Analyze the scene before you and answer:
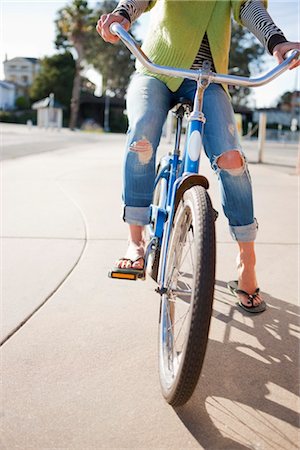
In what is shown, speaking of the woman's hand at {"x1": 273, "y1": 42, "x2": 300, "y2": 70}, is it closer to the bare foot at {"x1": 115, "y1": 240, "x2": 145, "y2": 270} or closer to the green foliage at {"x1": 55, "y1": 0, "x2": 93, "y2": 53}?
the bare foot at {"x1": 115, "y1": 240, "x2": 145, "y2": 270}

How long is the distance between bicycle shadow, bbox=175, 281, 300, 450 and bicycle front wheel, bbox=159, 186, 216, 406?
6.0 inches

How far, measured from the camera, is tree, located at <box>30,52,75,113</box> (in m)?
65.4

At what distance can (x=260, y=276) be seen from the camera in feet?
10.9

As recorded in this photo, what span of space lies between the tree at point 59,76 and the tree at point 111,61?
3.26m

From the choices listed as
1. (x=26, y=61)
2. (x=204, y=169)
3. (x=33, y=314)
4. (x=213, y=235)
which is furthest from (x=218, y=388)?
(x=26, y=61)

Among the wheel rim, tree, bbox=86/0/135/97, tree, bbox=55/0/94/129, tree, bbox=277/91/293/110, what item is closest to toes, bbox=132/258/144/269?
the wheel rim

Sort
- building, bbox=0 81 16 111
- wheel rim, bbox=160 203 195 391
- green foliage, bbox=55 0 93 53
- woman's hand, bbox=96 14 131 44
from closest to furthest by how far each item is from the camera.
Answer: wheel rim, bbox=160 203 195 391 < woman's hand, bbox=96 14 131 44 < green foliage, bbox=55 0 93 53 < building, bbox=0 81 16 111

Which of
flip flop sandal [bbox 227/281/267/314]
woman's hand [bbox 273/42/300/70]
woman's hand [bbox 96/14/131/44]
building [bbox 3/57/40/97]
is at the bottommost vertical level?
flip flop sandal [bbox 227/281/267/314]

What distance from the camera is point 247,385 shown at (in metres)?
1.98

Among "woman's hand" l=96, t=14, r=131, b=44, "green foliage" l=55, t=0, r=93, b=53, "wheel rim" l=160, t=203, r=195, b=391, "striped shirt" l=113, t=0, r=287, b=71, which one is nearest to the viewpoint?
"wheel rim" l=160, t=203, r=195, b=391

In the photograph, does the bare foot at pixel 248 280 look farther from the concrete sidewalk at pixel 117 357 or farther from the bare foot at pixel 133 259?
the bare foot at pixel 133 259

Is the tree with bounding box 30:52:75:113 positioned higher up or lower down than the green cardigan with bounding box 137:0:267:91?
higher up

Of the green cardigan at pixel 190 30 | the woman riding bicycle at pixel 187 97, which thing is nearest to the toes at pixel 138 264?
the woman riding bicycle at pixel 187 97

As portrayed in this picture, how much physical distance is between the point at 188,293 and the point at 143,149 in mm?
879
